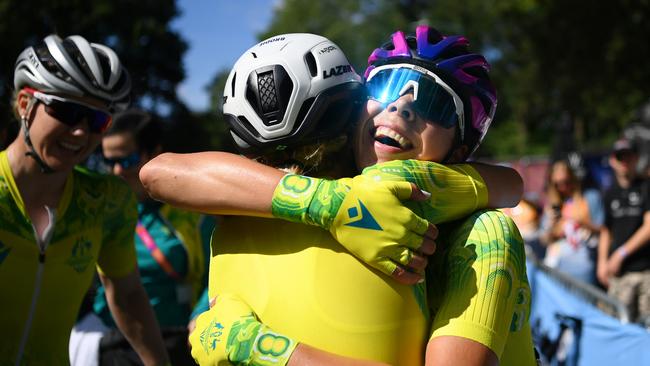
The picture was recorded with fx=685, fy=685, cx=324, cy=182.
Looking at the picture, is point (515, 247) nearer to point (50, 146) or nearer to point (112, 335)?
point (50, 146)

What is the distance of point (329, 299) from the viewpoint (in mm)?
1872

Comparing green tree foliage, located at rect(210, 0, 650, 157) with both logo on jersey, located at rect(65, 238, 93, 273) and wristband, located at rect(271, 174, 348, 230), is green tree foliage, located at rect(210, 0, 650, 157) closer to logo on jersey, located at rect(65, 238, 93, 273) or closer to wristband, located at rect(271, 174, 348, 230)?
logo on jersey, located at rect(65, 238, 93, 273)

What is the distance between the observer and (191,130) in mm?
40562

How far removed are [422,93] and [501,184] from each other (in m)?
0.41

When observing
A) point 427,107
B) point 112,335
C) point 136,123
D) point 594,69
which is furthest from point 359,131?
point 594,69

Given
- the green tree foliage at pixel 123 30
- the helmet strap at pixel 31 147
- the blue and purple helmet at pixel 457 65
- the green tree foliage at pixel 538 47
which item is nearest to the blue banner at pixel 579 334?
the blue and purple helmet at pixel 457 65

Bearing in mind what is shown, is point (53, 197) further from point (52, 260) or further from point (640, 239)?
point (640, 239)

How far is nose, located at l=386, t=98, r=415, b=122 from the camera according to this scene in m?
2.10

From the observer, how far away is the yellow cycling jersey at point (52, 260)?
2.99 meters

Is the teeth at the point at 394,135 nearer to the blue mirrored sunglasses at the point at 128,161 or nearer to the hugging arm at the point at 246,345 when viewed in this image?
the hugging arm at the point at 246,345

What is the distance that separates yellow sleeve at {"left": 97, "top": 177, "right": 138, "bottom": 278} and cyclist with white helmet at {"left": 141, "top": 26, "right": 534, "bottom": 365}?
1302mm

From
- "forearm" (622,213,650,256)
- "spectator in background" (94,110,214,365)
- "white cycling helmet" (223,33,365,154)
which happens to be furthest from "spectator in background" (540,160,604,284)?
"white cycling helmet" (223,33,365,154)

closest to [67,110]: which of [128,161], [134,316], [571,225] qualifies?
[134,316]

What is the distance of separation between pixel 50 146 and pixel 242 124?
1.43 metres
